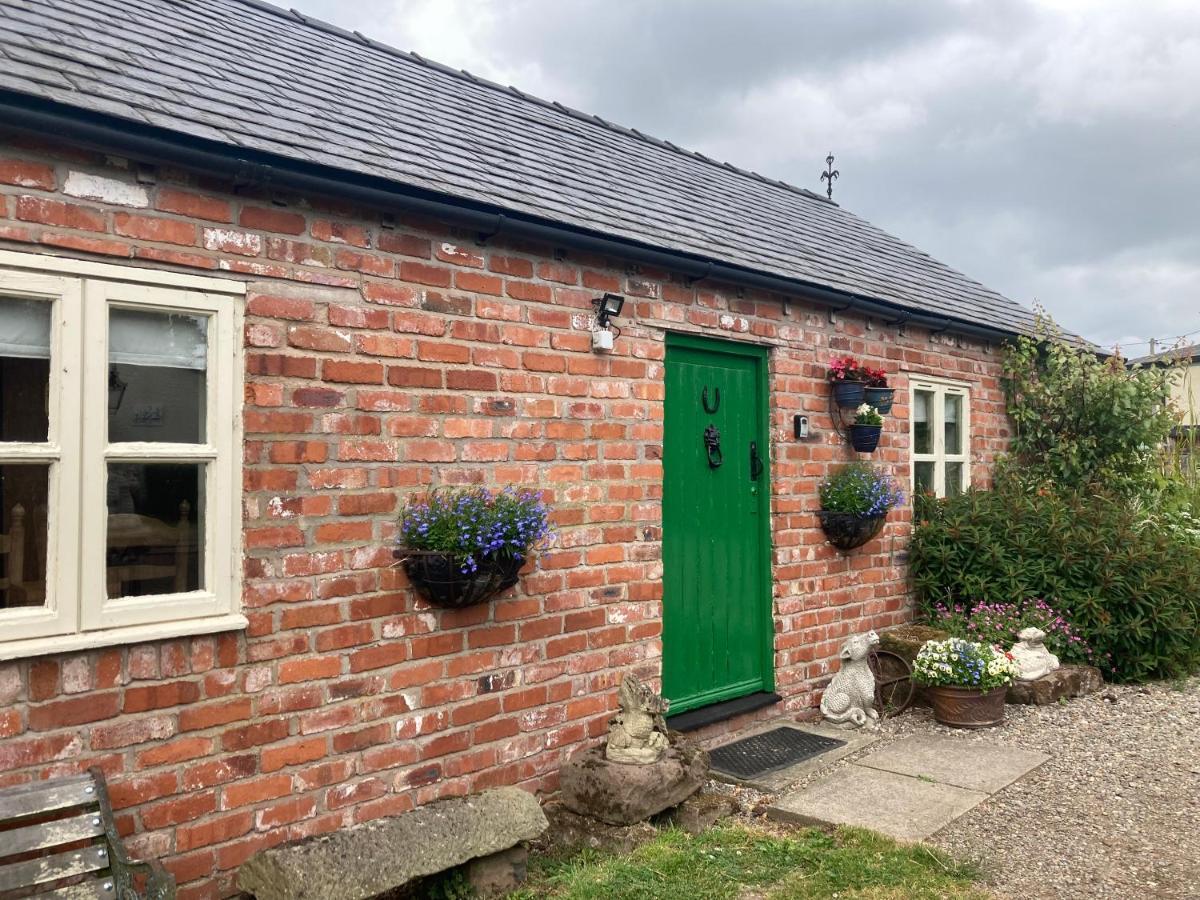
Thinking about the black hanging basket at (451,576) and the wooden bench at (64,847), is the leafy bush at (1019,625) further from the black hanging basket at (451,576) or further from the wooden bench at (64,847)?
the wooden bench at (64,847)

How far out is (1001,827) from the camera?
13.6ft

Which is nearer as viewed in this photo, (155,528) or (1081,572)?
(155,528)

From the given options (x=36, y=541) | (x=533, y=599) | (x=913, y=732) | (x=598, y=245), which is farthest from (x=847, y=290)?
(x=36, y=541)

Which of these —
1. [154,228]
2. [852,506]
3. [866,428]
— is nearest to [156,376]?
[154,228]

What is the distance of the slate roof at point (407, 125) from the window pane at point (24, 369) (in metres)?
0.74

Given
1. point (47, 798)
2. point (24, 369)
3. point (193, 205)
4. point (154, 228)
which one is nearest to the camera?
point (47, 798)

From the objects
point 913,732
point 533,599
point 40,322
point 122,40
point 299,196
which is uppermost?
point 122,40

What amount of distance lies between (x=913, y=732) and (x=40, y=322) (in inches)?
212

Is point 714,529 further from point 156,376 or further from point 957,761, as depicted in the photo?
point 156,376

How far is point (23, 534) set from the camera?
3.10 m

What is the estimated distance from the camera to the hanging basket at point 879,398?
6.57 meters

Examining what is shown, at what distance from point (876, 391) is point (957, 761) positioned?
8.77ft

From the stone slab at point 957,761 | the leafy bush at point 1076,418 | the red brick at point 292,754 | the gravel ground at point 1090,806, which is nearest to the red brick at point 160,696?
the red brick at point 292,754

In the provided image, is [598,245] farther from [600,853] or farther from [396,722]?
[600,853]
